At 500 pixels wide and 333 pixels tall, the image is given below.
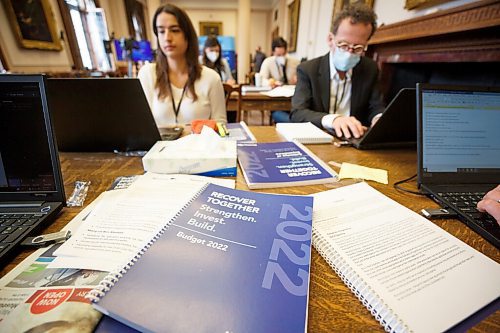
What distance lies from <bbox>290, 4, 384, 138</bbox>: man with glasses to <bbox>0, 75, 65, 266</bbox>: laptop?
1140mm

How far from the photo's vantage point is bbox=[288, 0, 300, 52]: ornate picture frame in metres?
5.51

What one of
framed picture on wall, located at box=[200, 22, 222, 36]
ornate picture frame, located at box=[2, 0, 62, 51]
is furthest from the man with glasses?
framed picture on wall, located at box=[200, 22, 222, 36]

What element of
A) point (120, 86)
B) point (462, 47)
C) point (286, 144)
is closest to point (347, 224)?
point (286, 144)

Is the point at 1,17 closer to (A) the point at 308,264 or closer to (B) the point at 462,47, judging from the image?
(A) the point at 308,264

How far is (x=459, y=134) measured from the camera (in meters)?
0.60

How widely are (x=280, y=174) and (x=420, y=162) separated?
348 millimetres

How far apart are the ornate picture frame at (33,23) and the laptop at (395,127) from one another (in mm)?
4480

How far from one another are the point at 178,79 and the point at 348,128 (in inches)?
44.2

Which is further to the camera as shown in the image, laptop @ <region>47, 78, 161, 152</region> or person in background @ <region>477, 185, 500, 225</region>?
laptop @ <region>47, 78, 161, 152</region>

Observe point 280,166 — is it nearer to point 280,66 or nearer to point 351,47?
point 351,47

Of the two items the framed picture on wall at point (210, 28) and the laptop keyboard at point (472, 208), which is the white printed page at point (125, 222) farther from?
the framed picture on wall at point (210, 28)

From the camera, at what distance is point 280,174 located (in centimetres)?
63

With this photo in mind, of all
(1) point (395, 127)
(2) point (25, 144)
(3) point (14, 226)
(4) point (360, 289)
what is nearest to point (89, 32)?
(2) point (25, 144)

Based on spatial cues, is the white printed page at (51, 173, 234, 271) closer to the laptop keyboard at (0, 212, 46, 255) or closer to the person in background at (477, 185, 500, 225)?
the laptop keyboard at (0, 212, 46, 255)
